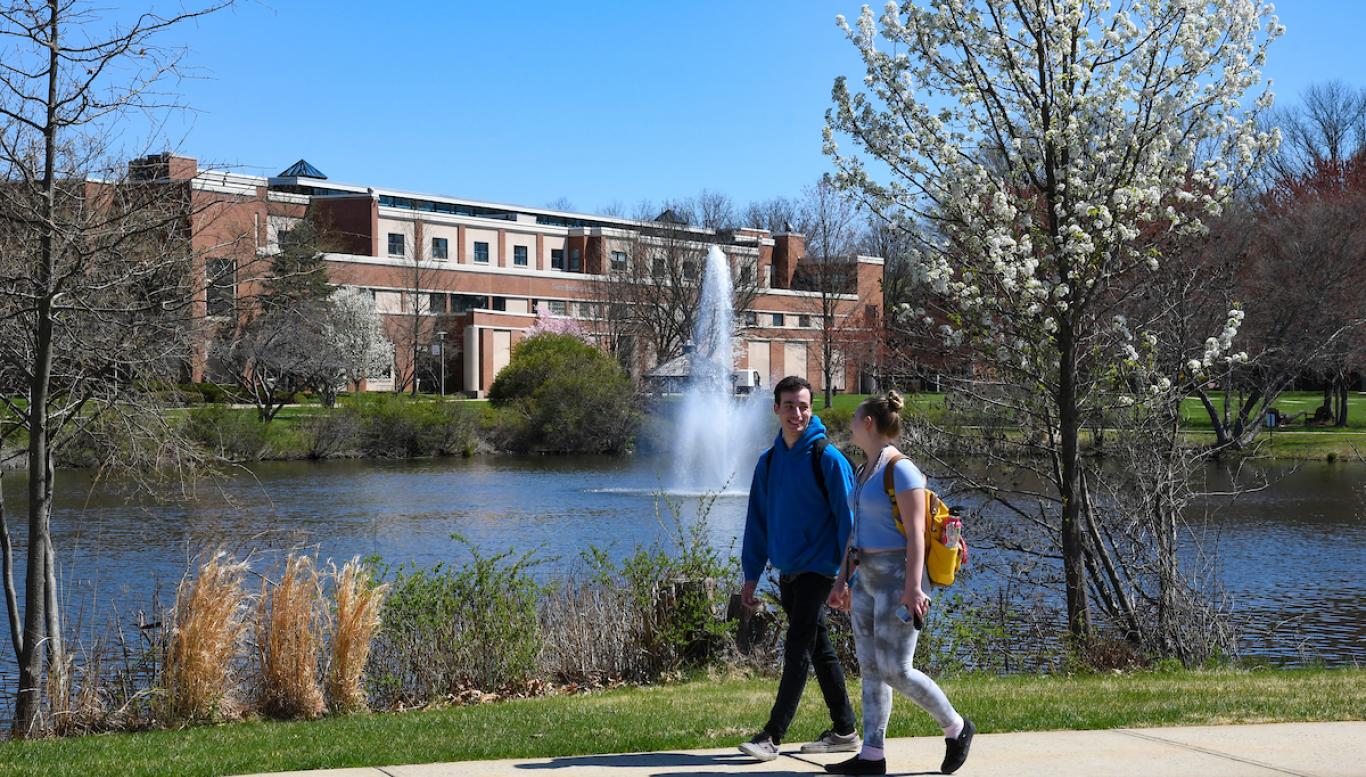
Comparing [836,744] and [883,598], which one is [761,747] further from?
[883,598]

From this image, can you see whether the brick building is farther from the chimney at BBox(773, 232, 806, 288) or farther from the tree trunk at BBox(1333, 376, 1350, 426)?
the tree trunk at BBox(1333, 376, 1350, 426)

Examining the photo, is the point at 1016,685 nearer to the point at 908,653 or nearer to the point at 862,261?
the point at 908,653

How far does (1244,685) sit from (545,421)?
49750 millimetres

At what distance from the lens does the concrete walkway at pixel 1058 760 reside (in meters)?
A: 7.30

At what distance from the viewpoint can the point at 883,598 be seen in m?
7.20

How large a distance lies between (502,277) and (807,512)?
8398 cm

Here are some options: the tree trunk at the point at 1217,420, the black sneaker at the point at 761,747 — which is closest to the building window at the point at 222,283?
the black sneaker at the point at 761,747

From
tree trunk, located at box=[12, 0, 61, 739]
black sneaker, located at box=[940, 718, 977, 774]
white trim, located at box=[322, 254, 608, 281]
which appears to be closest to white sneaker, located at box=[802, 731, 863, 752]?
black sneaker, located at box=[940, 718, 977, 774]

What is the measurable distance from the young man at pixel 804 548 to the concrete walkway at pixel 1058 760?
22cm

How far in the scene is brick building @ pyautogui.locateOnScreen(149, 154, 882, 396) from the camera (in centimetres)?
8269

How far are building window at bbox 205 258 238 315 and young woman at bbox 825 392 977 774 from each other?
562 cm

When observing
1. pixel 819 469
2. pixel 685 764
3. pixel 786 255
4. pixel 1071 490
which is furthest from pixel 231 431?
pixel 786 255

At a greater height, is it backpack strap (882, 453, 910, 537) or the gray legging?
backpack strap (882, 453, 910, 537)

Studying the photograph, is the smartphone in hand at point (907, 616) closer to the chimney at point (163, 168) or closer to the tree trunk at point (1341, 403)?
the chimney at point (163, 168)
